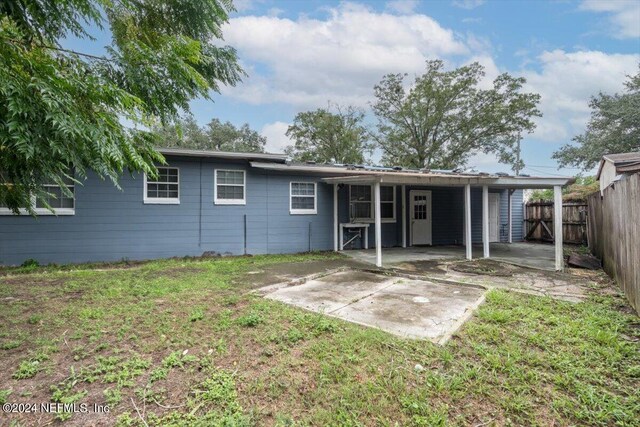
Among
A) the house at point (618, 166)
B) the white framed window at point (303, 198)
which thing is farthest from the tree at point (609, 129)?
the white framed window at point (303, 198)

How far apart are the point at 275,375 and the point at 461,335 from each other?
192 cm

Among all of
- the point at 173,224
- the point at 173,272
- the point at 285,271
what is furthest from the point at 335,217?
the point at 173,272

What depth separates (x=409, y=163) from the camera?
22328mm

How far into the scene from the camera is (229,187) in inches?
372

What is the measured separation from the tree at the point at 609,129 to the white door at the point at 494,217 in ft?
27.1

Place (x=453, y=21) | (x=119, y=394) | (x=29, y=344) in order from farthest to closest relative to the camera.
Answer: (x=453, y=21) → (x=29, y=344) → (x=119, y=394)

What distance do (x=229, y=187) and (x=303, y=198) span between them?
2.26 meters

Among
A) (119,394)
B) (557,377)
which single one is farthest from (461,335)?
(119,394)

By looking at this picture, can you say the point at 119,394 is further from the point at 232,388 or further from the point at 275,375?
the point at 275,375

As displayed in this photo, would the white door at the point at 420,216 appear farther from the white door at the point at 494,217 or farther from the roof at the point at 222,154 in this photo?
the roof at the point at 222,154

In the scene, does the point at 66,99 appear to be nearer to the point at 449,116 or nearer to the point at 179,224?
the point at 179,224

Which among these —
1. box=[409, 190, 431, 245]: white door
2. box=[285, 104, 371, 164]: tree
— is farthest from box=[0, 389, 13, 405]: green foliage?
box=[285, 104, 371, 164]: tree

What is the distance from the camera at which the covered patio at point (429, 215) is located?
7.84m

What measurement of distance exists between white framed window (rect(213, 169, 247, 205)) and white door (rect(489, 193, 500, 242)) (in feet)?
33.2
